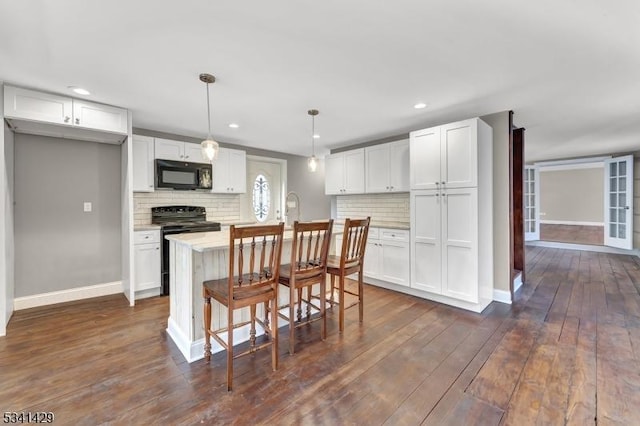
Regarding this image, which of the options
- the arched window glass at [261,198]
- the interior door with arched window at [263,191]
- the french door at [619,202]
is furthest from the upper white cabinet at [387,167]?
the french door at [619,202]

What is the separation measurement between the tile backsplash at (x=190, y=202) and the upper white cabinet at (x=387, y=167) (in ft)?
8.06

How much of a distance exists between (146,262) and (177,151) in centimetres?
168

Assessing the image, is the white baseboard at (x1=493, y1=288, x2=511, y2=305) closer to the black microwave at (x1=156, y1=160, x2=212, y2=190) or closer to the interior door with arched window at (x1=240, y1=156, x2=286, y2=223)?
the interior door with arched window at (x1=240, y1=156, x2=286, y2=223)

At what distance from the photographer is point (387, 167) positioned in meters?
4.40

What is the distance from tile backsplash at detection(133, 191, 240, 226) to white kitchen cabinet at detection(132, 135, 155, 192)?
24 cm

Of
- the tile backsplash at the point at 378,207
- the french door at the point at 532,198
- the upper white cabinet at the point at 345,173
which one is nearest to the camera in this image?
the tile backsplash at the point at 378,207

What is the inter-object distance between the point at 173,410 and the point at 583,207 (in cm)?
1259

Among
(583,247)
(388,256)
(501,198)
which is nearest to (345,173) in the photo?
(388,256)

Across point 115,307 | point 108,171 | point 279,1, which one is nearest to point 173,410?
point 115,307

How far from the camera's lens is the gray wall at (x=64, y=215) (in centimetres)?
324

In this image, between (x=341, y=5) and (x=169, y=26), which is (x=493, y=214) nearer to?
(x=341, y=5)

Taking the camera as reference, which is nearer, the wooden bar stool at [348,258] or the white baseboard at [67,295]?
the wooden bar stool at [348,258]

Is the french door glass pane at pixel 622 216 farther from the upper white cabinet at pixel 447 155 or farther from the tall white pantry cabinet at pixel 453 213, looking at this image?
the upper white cabinet at pixel 447 155

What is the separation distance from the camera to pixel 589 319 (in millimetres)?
2967
